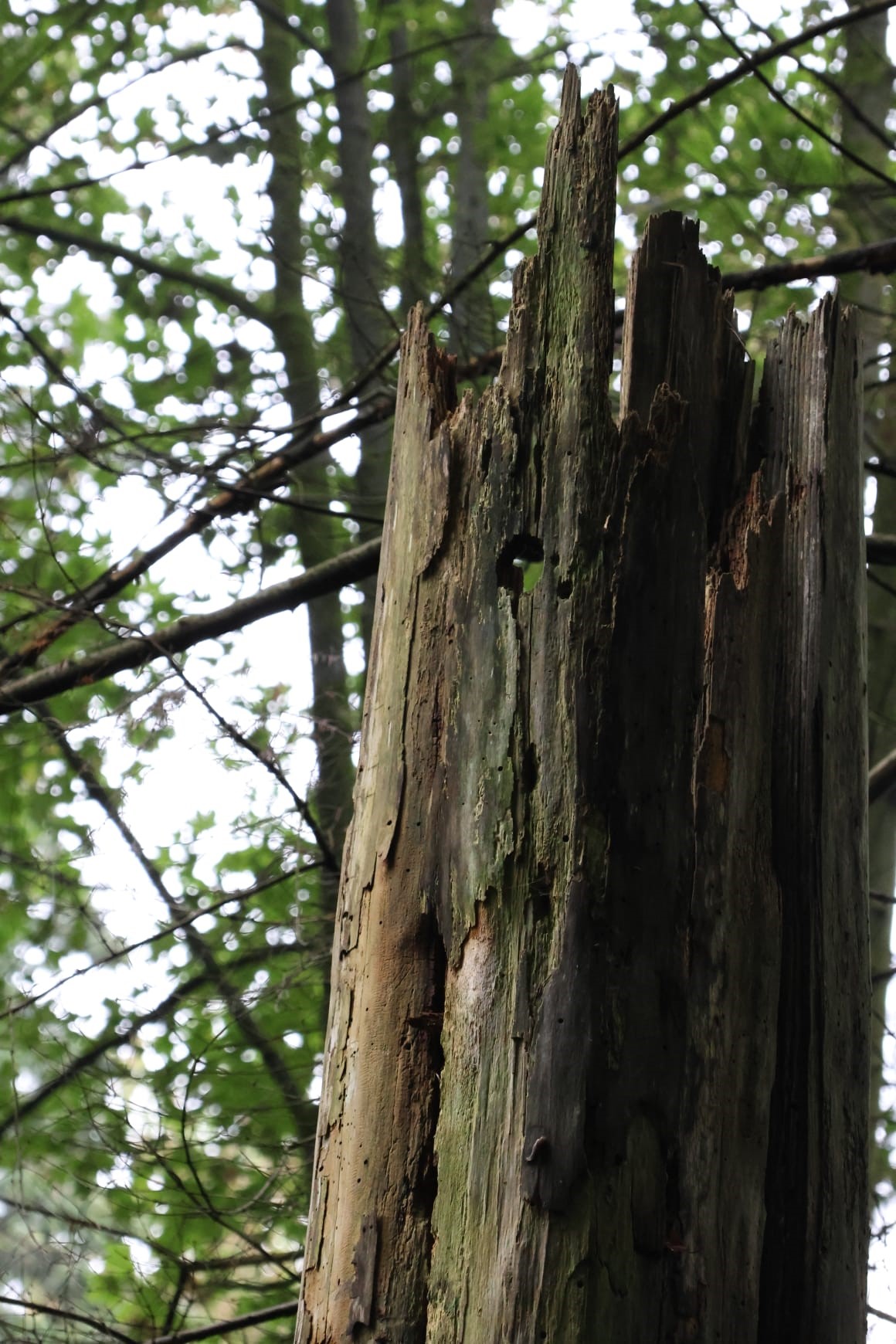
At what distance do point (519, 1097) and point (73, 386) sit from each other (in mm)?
2780

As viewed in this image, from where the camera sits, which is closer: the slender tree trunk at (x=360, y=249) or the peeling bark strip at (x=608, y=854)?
the peeling bark strip at (x=608, y=854)

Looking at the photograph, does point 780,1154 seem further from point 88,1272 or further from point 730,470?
point 88,1272

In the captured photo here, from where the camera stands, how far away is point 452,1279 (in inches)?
60.3

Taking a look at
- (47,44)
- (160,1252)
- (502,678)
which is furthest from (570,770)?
(47,44)

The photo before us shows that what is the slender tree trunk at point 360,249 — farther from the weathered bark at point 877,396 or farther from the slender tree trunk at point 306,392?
the weathered bark at point 877,396

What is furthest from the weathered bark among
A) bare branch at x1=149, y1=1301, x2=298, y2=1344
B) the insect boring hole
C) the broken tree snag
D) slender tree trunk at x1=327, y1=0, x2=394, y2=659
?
the insect boring hole

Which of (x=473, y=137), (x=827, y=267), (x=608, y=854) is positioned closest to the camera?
(x=608, y=854)

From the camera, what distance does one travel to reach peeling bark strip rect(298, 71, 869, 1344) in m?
1.53

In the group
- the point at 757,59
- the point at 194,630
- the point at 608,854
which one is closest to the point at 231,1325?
the point at 194,630

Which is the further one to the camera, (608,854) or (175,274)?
(175,274)

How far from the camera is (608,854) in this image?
A: 160cm

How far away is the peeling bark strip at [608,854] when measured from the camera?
1.53 metres

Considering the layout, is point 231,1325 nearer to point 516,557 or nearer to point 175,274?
point 516,557

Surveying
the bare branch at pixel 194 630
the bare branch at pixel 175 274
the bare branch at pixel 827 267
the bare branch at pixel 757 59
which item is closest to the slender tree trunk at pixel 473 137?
the bare branch at pixel 175 274
